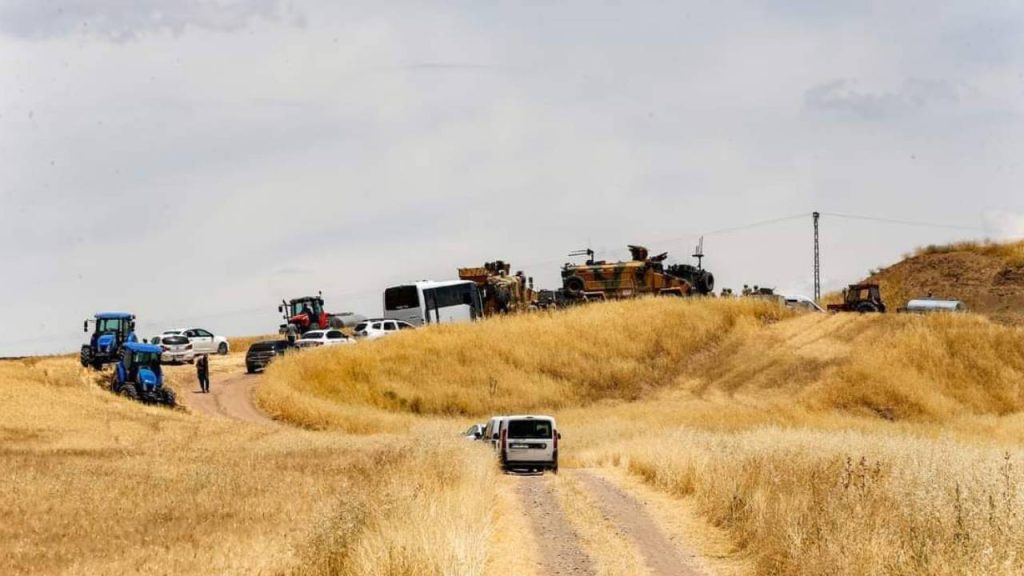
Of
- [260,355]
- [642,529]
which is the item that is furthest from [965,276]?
[642,529]

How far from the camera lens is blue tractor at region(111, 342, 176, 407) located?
156ft

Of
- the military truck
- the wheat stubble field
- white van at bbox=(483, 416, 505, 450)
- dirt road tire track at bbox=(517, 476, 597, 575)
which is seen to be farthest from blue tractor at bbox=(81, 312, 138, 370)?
the military truck

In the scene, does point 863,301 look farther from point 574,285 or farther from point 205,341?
point 205,341

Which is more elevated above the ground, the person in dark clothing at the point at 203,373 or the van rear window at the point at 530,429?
the person in dark clothing at the point at 203,373

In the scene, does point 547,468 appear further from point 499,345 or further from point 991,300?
point 991,300

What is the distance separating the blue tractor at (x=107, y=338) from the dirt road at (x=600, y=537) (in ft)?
105

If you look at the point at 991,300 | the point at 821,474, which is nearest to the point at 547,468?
the point at 821,474

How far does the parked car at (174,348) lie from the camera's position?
63500 millimetres

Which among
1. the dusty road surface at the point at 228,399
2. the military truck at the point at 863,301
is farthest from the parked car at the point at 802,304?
the dusty road surface at the point at 228,399

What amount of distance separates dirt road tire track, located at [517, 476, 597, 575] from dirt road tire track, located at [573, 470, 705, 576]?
897 mm

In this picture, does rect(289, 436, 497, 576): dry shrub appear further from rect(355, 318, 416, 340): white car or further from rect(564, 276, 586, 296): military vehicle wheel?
rect(564, 276, 586, 296): military vehicle wheel

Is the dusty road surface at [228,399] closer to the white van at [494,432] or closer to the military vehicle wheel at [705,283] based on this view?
the white van at [494,432]

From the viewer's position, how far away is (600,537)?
1844 cm

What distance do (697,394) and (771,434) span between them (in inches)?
774
